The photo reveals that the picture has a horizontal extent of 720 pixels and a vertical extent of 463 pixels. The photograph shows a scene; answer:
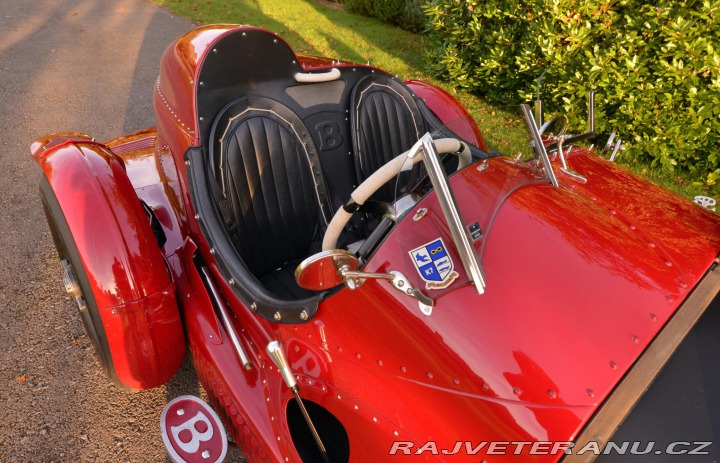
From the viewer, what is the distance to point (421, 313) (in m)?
1.33

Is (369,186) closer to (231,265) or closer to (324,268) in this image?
(324,268)

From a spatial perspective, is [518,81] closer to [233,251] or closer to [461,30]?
[461,30]

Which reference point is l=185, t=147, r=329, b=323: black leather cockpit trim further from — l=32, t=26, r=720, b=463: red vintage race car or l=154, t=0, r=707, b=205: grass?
l=154, t=0, r=707, b=205: grass

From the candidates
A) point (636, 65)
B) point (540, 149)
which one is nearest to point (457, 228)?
point (540, 149)

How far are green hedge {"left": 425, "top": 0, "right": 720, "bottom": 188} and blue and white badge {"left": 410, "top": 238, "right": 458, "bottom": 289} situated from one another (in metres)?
3.40

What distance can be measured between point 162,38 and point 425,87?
5.05 metres

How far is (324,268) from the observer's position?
1.32 m

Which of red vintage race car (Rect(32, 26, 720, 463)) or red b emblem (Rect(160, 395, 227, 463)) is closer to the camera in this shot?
red vintage race car (Rect(32, 26, 720, 463))

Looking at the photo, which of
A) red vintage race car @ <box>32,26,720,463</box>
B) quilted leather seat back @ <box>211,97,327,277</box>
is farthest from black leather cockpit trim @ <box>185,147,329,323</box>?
quilted leather seat back @ <box>211,97,327,277</box>

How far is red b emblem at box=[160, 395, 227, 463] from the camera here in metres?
1.70

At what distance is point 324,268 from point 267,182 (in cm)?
121

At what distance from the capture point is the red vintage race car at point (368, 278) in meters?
1.21

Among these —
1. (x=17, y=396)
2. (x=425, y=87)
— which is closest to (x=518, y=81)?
(x=425, y=87)

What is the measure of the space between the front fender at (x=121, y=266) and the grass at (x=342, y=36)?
12.0ft
